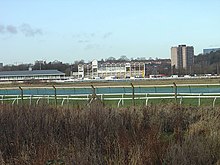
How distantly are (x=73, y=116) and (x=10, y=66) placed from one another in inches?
6765

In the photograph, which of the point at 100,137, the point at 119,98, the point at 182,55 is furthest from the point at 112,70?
the point at 100,137

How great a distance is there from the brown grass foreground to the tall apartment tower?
16236 cm

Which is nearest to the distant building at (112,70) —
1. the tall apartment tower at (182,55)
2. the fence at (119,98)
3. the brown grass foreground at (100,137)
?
the tall apartment tower at (182,55)

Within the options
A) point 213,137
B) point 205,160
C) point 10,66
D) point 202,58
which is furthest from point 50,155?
point 10,66

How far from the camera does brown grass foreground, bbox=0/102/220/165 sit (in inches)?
313

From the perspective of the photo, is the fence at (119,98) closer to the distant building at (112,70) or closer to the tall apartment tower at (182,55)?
the distant building at (112,70)

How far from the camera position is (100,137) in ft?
32.0

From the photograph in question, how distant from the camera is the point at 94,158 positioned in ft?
24.8

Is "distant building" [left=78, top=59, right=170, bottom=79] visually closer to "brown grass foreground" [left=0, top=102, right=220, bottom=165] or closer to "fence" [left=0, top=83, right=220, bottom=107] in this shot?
"fence" [left=0, top=83, right=220, bottom=107]

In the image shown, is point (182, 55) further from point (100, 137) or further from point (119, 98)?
point (100, 137)

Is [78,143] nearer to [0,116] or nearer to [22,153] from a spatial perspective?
[22,153]

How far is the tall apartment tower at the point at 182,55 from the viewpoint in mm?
174700

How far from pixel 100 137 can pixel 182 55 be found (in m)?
173

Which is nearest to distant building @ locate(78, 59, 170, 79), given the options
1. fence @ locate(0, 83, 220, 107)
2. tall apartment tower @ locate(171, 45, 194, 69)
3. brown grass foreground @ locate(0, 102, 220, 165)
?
tall apartment tower @ locate(171, 45, 194, 69)
